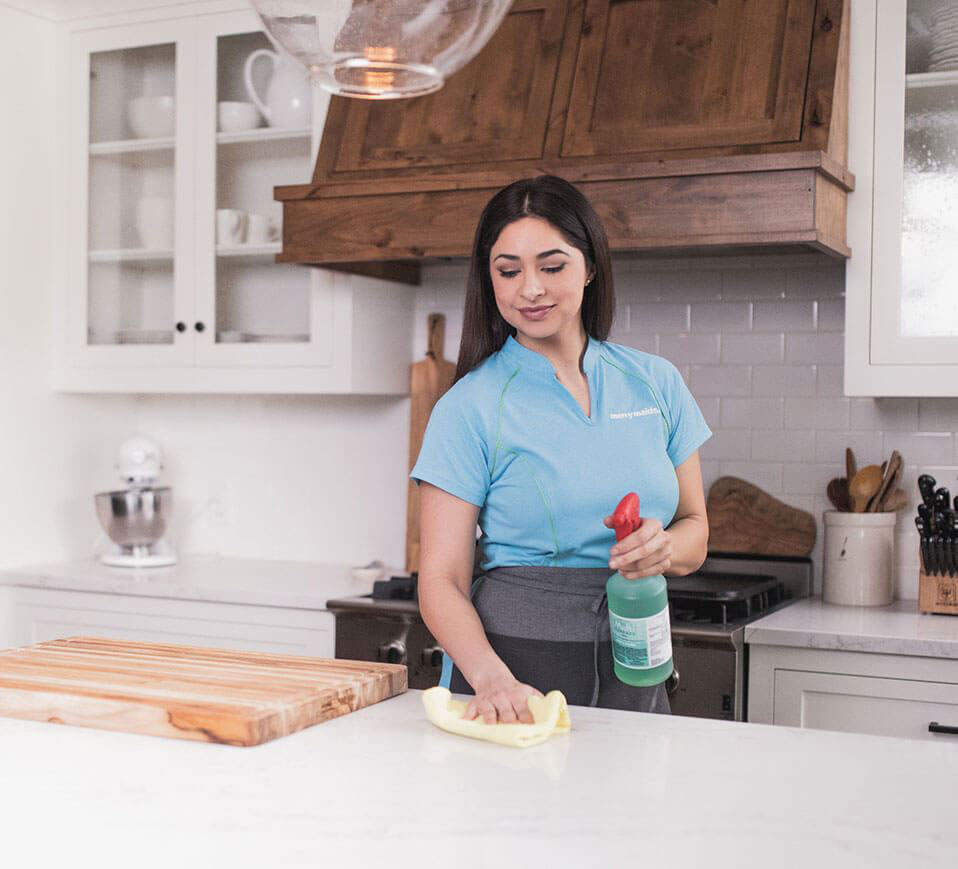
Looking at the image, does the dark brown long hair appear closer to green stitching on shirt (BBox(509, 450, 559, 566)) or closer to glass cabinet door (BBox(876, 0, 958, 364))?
green stitching on shirt (BBox(509, 450, 559, 566))

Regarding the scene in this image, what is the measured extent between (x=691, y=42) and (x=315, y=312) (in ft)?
4.03

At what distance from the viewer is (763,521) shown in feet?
10.8

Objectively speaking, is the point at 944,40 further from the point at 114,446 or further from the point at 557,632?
the point at 114,446

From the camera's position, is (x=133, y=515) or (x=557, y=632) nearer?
(x=557, y=632)

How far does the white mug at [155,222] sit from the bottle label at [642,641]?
2458 millimetres

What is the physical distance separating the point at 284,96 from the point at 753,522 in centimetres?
174

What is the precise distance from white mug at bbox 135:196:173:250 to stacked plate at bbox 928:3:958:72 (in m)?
2.12

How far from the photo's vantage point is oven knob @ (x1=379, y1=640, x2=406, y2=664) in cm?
306

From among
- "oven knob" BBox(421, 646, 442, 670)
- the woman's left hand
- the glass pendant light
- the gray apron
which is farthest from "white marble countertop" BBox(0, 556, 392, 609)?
the glass pendant light

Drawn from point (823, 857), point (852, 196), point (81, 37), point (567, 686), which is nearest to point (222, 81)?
point (81, 37)

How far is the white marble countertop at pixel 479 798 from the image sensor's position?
1127mm

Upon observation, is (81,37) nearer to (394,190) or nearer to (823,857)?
(394,190)

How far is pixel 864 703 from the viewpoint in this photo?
2648 mm

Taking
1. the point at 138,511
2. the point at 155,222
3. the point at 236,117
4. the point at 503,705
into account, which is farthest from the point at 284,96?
the point at 503,705
